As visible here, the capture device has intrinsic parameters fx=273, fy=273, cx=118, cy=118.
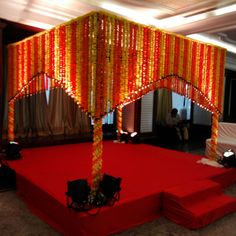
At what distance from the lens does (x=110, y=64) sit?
2805 mm

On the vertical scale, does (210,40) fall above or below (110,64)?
above

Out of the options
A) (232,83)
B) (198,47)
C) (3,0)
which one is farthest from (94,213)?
(232,83)

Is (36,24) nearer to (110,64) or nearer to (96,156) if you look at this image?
(110,64)

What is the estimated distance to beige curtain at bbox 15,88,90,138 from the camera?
591 centimetres

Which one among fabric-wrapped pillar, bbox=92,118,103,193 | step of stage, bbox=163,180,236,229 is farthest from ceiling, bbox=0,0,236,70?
step of stage, bbox=163,180,236,229

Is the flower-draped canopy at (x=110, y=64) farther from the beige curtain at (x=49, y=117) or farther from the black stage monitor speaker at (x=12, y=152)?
the beige curtain at (x=49, y=117)

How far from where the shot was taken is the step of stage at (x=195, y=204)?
2848 mm

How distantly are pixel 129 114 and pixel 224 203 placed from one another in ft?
13.8

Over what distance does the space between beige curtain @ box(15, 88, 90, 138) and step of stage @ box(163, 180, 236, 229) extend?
152 inches

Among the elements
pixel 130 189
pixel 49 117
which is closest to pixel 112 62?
pixel 130 189

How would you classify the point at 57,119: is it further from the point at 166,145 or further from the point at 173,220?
the point at 173,220

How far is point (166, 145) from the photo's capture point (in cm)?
727

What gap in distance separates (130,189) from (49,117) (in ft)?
12.2

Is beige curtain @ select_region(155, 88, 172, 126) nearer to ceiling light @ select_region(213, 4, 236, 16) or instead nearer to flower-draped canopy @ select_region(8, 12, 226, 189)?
ceiling light @ select_region(213, 4, 236, 16)
